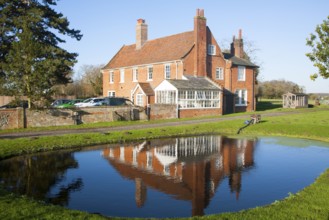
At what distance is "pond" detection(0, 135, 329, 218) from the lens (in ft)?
31.9

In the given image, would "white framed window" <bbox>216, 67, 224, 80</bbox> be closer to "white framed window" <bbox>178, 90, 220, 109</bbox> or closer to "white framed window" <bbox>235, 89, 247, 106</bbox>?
"white framed window" <bbox>235, 89, 247, 106</bbox>

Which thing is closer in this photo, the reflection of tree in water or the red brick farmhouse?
the reflection of tree in water

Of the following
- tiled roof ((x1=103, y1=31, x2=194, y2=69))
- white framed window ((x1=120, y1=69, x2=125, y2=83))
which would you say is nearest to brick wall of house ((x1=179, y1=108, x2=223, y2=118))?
tiled roof ((x1=103, y1=31, x2=194, y2=69))

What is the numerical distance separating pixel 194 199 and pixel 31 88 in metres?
19.1

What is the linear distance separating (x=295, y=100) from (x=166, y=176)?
1716 inches

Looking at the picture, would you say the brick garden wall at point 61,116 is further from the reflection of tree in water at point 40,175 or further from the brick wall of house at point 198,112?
the reflection of tree in water at point 40,175

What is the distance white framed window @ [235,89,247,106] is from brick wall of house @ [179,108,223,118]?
670cm

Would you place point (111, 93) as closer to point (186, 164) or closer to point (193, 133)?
point (193, 133)

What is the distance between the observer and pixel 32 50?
2409 centimetres

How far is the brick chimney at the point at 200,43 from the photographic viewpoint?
38.5 m

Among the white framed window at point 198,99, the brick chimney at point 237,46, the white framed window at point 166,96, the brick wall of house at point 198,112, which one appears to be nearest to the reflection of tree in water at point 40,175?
the brick wall of house at point 198,112

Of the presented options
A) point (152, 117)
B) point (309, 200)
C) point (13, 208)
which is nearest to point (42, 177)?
point (13, 208)

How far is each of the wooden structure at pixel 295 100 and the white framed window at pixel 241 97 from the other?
10938 mm

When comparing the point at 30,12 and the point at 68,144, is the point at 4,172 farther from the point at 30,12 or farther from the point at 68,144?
the point at 30,12
